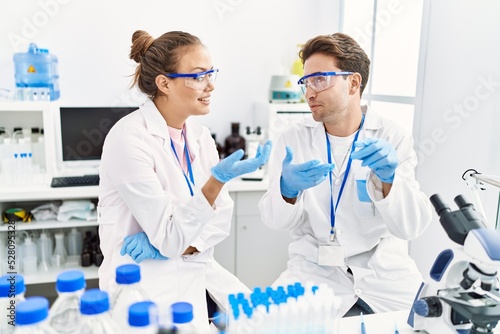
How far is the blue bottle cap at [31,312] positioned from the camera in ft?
2.26

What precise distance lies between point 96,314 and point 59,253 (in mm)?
2398

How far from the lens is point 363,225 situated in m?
1.73

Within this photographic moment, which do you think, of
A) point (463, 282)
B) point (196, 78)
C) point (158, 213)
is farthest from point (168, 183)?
point (463, 282)

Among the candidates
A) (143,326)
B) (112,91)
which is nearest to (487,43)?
(143,326)

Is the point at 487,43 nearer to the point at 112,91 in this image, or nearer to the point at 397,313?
the point at 397,313

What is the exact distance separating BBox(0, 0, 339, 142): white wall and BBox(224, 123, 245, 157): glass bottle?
151 millimetres

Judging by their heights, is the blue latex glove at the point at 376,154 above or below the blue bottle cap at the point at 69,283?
above

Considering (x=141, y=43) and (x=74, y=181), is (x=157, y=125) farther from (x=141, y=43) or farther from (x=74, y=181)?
(x=74, y=181)

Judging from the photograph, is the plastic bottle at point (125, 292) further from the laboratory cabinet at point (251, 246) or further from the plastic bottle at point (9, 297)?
the laboratory cabinet at point (251, 246)

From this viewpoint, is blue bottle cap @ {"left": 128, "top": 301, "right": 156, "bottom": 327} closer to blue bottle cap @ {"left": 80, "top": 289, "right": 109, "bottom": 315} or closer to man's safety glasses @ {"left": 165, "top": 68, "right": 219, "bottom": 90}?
blue bottle cap @ {"left": 80, "top": 289, "right": 109, "bottom": 315}

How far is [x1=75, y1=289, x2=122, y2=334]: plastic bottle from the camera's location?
763 millimetres

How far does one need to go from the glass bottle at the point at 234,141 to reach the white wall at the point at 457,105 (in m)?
1.35

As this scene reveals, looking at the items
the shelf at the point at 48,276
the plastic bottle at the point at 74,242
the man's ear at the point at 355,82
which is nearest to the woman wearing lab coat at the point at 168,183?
the man's ear at the point at 355,82

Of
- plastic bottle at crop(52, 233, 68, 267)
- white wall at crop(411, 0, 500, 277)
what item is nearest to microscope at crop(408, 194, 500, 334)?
white wall at crop(411, 0, 500, 277)
